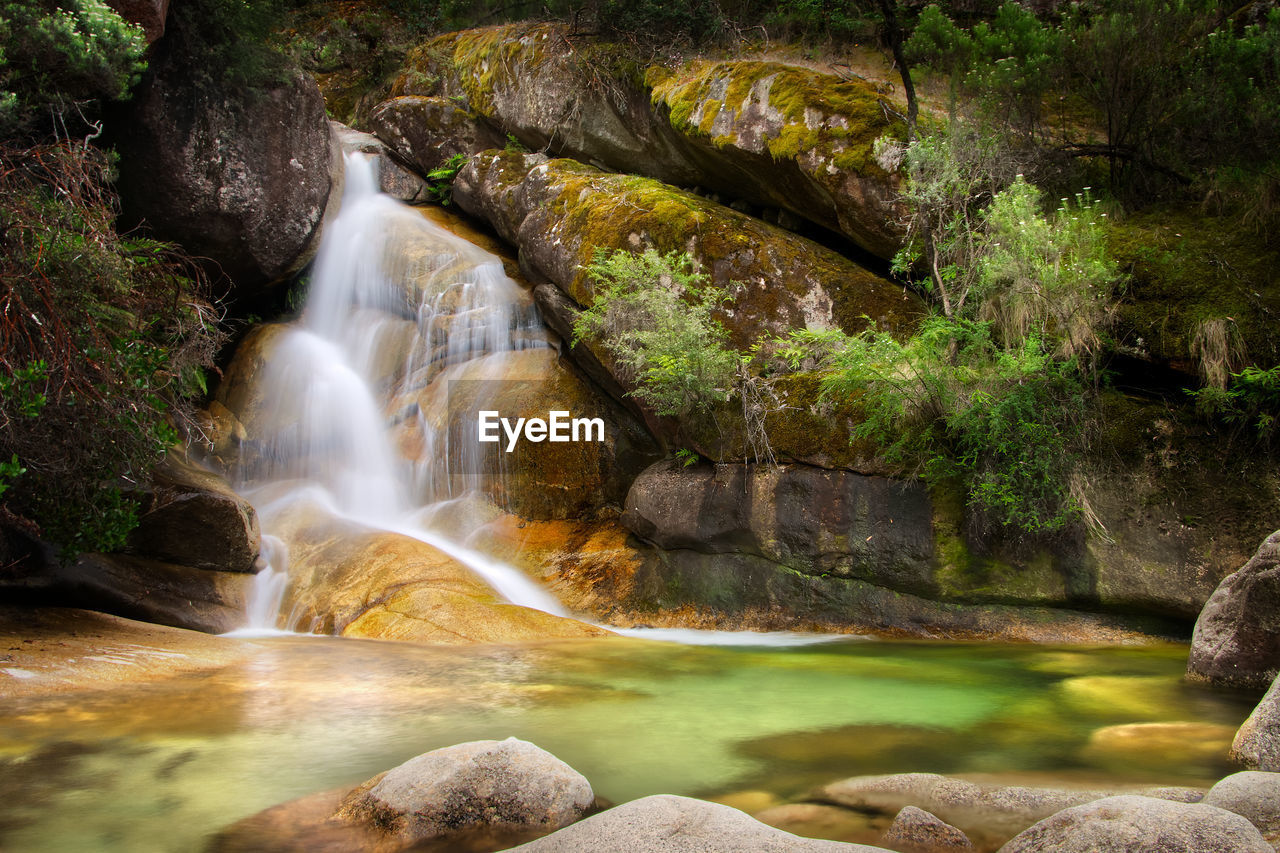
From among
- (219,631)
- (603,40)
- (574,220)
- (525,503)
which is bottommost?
(219,631)

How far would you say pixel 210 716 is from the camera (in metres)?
4.93

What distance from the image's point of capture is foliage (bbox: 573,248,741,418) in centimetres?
861

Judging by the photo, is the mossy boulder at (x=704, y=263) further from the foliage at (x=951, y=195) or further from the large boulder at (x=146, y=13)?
the large boulder at (x=146, y=13)

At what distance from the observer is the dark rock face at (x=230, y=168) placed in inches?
384

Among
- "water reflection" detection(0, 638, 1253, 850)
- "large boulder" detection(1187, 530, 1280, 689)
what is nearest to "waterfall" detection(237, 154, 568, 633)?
"water reflection" detection(0, 638, 1253, 850)

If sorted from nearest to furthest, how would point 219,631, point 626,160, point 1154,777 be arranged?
point 1154,777 < point 219,631 < point 626,160

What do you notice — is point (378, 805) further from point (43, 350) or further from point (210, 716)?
point (43, 350)

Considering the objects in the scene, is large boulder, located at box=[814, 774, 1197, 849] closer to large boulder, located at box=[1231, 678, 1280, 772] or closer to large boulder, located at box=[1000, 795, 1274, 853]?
large boulder, located at box=[1000, 795, 1274, 853]

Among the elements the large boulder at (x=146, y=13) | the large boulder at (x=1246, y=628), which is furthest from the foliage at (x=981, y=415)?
the large boulder at (x=146, y=13)

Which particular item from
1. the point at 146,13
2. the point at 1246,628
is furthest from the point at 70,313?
the point at 1246,628

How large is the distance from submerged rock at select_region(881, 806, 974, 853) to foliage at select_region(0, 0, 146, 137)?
329 inches

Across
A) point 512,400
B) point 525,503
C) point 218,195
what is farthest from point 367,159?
point 525,503

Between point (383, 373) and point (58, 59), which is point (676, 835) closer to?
point (58, 59)

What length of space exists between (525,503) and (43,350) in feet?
17.4
